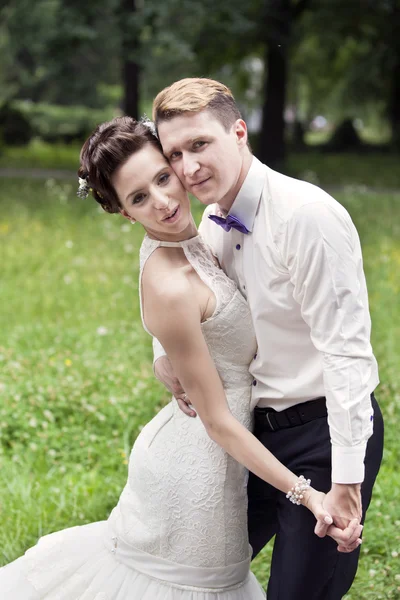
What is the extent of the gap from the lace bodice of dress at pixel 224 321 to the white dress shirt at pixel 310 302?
0.08 m

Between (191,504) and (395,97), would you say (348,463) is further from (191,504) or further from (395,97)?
(395,97)

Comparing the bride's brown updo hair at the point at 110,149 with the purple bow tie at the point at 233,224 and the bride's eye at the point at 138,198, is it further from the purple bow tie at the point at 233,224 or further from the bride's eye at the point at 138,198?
the purple bow tie at the point at 233,224

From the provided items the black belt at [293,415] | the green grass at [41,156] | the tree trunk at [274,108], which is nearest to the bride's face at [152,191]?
the black belt at [293,415]

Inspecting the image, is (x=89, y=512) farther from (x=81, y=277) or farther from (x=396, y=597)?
(x=81, y=277)

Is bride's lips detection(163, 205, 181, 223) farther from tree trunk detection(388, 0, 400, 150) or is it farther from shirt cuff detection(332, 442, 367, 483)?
tree trunk detection(388, 0, 400, 150)

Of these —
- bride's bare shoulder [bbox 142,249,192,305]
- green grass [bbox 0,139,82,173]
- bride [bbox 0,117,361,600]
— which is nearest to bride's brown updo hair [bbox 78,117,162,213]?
bride [bbox 0,117,361,600]

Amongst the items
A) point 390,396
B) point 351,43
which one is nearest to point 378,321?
point 390,396

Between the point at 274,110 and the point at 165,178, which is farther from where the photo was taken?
the point at 274,110

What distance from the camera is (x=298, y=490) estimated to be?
9.11 feet

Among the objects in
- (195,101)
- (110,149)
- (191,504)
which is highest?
(195,101)

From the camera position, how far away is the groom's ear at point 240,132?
2867 mm

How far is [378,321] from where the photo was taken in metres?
8.04

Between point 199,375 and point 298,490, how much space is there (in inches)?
20.0

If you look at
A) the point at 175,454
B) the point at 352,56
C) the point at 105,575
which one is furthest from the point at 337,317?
the point at 352,56
